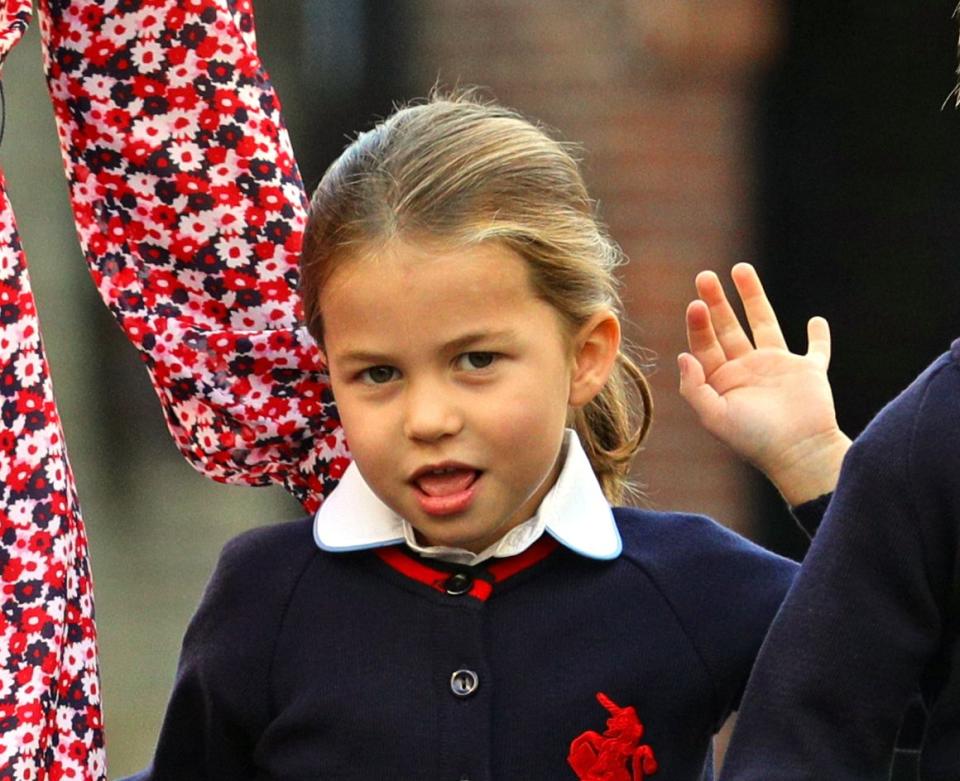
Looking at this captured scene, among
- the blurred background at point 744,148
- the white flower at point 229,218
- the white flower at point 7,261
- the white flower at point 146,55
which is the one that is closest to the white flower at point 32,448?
the white flower at point 7,261

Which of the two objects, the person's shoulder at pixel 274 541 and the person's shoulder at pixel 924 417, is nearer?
the person's shoulder at pixel 924 417

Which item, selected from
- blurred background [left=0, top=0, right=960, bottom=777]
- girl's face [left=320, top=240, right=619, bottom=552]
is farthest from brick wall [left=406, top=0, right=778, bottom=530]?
girl's face [left=320, top=240, right=619, bottom=552]

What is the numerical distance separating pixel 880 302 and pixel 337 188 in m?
3.07

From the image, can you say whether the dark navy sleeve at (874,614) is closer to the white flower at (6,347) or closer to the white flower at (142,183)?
the white flower at (6,347)

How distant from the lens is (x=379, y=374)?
254cm

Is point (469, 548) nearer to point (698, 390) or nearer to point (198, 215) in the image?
point (698, 390)

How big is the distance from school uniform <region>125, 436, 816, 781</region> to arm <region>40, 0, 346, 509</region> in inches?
9.0

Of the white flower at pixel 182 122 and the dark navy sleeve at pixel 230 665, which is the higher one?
the white flower at pixel 182 122

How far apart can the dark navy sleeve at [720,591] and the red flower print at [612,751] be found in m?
0.11

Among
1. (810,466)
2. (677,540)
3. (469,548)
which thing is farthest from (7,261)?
(810,466)

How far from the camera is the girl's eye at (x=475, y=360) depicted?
2508 mm

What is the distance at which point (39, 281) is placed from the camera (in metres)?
7.16

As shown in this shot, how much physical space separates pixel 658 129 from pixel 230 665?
2973mm

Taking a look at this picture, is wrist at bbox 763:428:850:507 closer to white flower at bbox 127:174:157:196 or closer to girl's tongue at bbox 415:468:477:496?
girl's tongue at bbox 415:468:477:496
